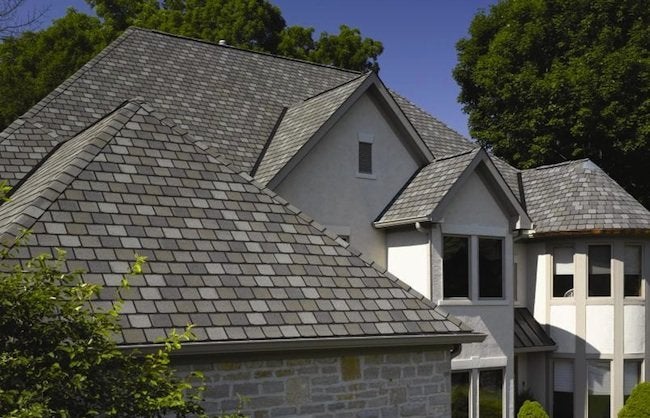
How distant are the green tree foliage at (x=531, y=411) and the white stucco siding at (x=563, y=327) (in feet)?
8.17

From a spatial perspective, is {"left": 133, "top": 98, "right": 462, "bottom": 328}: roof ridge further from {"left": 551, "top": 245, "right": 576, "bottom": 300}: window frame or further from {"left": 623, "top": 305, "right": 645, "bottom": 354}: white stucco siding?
{"left": 623, "top": 305, "right": 645, "bottom": 354}: white stucco siding

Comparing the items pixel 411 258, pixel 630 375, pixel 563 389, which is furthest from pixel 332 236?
pixel 630 375

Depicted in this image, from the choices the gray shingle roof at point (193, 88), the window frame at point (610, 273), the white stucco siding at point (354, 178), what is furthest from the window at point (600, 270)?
the gray shingle roof at point (193, 88)

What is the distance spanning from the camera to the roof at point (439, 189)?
16781 mm

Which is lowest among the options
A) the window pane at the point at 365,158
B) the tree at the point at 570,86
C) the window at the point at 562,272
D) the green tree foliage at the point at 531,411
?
the green tree foliage at the point at 531,411

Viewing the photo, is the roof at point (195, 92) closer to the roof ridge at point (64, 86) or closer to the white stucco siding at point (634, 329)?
the roof ridge at point (64, 86)

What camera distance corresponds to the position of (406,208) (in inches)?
691

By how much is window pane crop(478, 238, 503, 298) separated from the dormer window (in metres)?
3.15

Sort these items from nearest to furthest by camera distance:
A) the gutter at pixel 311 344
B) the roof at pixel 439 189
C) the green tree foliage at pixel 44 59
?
the gutter at pixel 311 344, the roof at pixel 439 189, the green tree foliage at pixel 44 59

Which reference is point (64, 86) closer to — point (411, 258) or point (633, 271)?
point (411, 258)

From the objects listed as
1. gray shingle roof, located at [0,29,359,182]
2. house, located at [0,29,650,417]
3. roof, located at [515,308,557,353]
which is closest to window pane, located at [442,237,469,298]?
house, located at [0,29,650,417]

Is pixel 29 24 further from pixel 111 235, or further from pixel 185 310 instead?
pixel 185 310

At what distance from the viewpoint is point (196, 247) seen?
9617 millimetres

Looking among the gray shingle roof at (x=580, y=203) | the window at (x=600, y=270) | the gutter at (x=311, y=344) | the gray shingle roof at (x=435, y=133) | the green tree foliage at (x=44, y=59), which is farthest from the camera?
the green tree foliage at (x=44, y=59)
